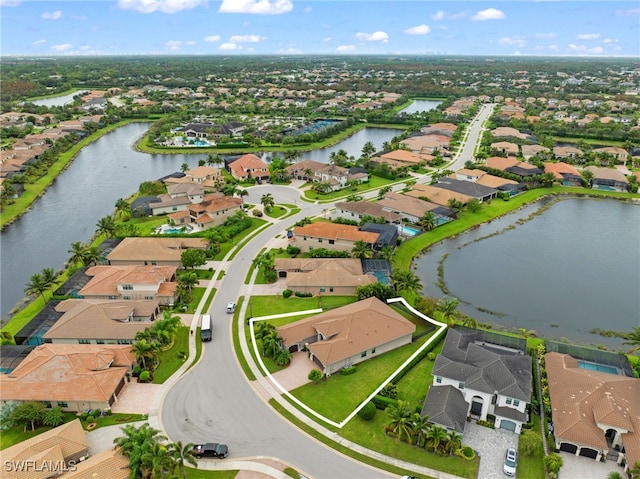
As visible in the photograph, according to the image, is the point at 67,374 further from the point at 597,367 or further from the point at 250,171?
the point at 250,171

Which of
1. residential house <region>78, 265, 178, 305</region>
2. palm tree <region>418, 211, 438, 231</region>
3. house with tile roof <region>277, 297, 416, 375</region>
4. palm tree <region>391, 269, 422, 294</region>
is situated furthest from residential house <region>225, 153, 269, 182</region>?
house with tile roof <region>277, 297, 416, 375</region>

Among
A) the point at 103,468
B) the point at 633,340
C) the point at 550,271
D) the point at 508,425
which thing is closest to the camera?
the point at 103,468

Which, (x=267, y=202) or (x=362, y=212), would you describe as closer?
(x=362, y=212)

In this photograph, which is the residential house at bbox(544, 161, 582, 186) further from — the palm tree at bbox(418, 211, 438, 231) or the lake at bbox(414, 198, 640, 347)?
the palm tree at bbox(418, 211, 438, 231)

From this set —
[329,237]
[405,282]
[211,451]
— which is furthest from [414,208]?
[211,451]

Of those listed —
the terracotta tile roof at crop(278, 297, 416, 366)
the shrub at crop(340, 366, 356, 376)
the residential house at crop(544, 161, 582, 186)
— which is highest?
the residential house at crop(544, 161, 582, 186)

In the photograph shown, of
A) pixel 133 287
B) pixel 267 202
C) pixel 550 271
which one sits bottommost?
pixel 550 271
